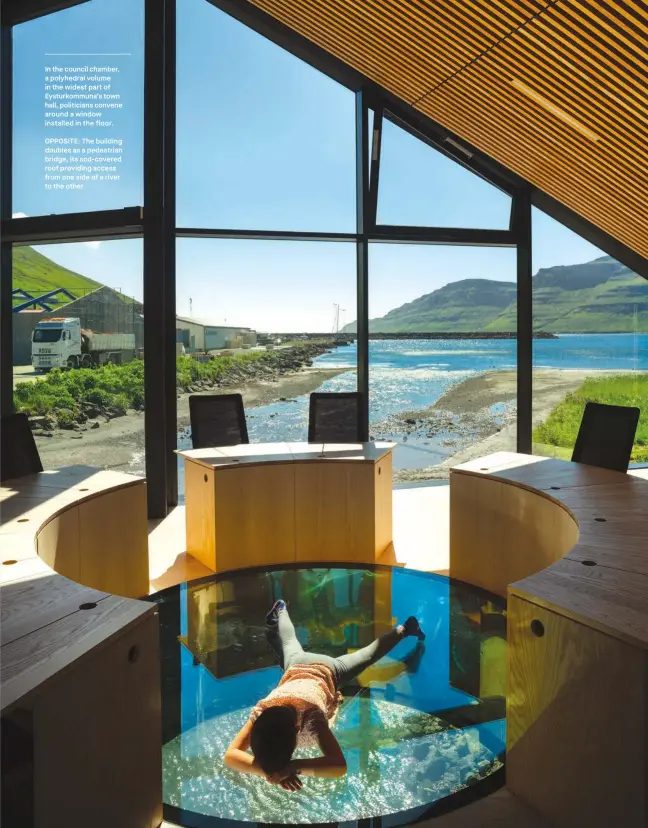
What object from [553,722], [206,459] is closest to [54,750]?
[553,722]

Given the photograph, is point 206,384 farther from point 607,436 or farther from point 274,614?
point 607,436

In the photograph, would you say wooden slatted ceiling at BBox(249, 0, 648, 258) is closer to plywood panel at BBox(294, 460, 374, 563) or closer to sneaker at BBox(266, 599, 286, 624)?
plywood panel at BBox(294, 460, 374, 563)

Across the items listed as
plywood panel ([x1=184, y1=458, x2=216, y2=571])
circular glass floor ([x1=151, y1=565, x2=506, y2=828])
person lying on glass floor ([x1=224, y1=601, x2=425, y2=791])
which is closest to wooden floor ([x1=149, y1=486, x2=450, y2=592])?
plywood panel ([x1=184, y1=458, x2=216, y2=571])

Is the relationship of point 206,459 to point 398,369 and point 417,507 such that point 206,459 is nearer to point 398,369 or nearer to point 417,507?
point 417,507


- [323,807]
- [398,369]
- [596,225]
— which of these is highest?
[596,225]

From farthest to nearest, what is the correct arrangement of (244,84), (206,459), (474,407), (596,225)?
(474,407) < (596,225) < (244,84) < (206,459)

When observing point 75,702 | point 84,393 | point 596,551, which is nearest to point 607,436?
point 596,551
